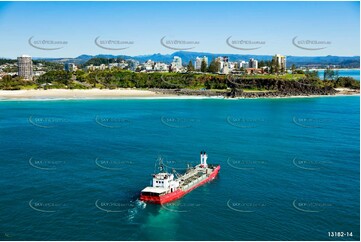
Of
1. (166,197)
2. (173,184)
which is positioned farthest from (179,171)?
(166,197)

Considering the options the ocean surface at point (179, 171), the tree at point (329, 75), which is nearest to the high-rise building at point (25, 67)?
the ocean surface at point (179, 171)

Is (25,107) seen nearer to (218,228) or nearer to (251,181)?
(251,181)

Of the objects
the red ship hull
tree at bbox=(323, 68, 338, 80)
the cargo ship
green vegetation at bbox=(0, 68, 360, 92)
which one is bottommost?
the red ship hull

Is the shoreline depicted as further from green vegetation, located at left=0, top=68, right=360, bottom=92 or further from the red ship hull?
the red ship hull

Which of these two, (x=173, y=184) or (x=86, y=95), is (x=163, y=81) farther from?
(x=173, y=184)

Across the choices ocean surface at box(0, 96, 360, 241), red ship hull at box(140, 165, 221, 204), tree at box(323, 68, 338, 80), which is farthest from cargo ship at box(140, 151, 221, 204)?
tree at box(323, 68, 338, 80)
